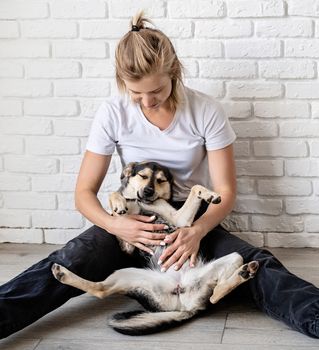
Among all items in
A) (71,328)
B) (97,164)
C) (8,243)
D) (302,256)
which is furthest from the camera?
(8,243)

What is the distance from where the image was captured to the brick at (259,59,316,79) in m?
2.31

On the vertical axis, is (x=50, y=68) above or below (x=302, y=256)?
above

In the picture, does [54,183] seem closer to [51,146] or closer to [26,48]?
[51,146]

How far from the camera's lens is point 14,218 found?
8.63 feet

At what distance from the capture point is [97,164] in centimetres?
215

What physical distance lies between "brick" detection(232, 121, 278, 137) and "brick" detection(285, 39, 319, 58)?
26 centimetres

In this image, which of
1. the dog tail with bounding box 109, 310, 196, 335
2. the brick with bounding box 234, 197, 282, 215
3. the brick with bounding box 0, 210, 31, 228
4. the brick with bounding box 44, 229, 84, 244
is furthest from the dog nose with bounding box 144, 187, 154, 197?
the brick with bounding box 0, 210, 31, 228

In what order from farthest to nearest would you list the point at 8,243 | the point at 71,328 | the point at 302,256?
the point at 8,243
the point at 302,256
the point at 71,328

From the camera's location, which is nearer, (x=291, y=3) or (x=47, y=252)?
(x=291, y=3)

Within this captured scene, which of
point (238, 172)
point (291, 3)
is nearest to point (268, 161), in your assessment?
point (238, 172)

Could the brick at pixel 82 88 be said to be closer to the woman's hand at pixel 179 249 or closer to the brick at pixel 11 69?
the brick at pixel 11 69

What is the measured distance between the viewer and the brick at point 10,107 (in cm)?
249

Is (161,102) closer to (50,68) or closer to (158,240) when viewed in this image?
(158,240)

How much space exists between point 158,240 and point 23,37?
0.97 m
